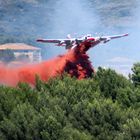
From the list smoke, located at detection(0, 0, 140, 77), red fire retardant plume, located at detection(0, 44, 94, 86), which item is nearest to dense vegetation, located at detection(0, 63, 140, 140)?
red fire retardant plume, located at detection(0, 44, 94, 86)

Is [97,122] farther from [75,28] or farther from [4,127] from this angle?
[75,28]

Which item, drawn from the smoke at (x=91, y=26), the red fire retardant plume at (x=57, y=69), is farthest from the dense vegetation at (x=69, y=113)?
the smoke at (x=91, y=26)

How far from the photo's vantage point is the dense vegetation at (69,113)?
45.2m

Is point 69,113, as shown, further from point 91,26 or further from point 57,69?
point 91,26

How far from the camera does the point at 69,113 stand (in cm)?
5088

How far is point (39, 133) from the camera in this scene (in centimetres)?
4550

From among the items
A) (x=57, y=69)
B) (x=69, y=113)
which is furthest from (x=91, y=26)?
(x=69, y=113)

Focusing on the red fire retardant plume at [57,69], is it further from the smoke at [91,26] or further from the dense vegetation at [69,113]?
the smoke at [91,26]

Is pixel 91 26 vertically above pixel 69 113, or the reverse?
pixel 91 26

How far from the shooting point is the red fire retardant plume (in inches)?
2791

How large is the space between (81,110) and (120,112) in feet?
8.69

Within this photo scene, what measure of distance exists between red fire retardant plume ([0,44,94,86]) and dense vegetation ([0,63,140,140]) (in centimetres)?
1058

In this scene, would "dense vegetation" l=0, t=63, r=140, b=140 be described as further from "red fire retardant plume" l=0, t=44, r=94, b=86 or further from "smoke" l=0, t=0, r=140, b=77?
"smoke" l=0, t=0, r=140, b=77

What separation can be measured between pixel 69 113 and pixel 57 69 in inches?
873
